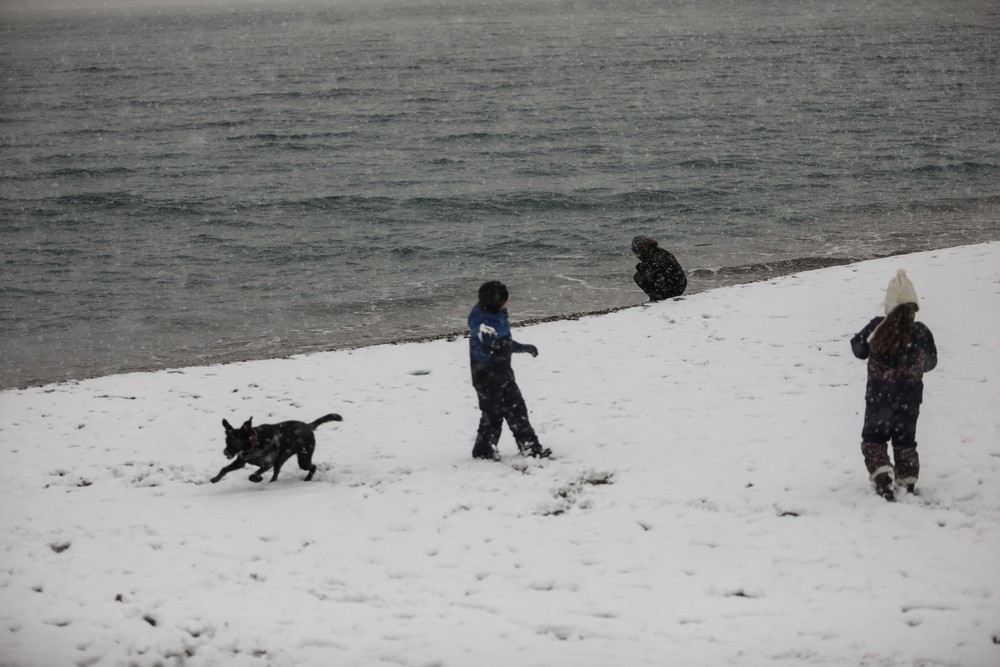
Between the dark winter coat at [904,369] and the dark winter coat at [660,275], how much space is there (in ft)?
28.2

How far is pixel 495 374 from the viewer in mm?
8828

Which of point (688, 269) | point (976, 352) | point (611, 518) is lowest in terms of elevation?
point (611, 518)

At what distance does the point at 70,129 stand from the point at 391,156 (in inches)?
→ 947

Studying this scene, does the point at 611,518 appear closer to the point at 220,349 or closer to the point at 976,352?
the point at 976,352

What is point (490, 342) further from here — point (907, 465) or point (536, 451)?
point (907, 465)

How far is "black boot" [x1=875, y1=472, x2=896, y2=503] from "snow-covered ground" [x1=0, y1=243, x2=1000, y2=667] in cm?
8

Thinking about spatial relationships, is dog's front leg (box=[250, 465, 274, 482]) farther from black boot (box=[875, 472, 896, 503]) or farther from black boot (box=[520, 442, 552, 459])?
black boot (box=[875, 472, 896, 503])

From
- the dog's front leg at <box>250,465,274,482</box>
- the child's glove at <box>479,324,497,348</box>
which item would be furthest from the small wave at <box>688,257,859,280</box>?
the dog's front leg at <box>250,465,274,482</box>

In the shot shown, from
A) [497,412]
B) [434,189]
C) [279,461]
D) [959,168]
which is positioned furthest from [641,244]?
[959,168]

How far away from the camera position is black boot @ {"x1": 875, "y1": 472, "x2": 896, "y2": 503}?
751 centimetres

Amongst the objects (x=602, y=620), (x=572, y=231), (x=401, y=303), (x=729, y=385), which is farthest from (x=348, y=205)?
(x=602, y=620)

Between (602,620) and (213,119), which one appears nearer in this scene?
(602,620)

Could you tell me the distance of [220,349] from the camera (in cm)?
1878

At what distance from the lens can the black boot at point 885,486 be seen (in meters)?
7.51
